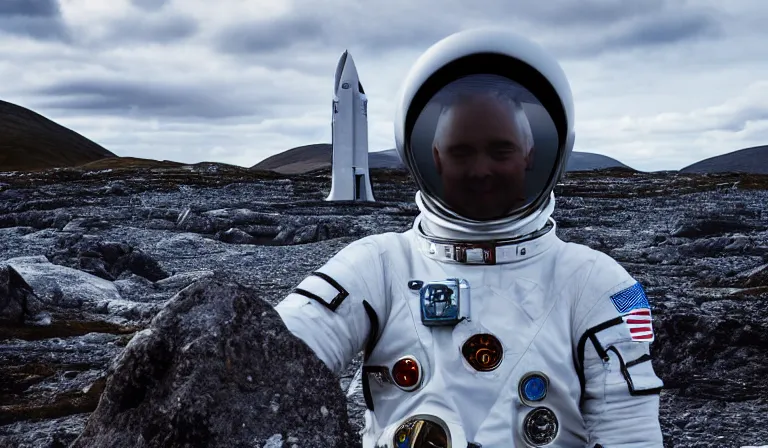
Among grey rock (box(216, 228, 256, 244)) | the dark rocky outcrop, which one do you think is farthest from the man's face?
grey rock (box(216, 228, 256, 244))

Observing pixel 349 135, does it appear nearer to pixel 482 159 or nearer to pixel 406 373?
pixel 482 159

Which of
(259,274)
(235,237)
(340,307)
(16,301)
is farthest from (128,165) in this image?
(340,307)

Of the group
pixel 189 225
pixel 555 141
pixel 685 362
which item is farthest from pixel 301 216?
pixel 555 141

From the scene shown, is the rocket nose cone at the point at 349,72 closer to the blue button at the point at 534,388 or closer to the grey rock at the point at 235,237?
the grey rock at the point at 235,237

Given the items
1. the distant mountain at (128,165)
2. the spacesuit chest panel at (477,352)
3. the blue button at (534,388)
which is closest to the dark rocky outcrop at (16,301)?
the spacesuit chest panel at (477,352)

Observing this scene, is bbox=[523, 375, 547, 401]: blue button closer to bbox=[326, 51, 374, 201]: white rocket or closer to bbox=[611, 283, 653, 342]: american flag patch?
bbox=[611, 283, 653, 342]: american flag patch

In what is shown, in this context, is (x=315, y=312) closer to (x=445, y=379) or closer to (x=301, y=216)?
(x=445, y=379)

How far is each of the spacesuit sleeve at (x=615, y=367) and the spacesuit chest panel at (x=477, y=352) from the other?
7cm

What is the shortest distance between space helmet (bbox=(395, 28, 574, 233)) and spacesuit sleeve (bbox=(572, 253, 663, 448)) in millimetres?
444

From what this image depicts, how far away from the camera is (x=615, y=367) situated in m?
2.77

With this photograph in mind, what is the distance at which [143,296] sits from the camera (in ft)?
39.4

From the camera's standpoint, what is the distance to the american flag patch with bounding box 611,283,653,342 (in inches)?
112

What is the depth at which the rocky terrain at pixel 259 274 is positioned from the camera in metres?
6.91

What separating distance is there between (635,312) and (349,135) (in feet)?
72.4
